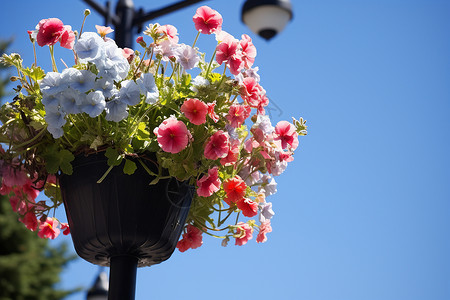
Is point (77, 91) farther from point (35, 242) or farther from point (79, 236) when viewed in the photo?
point (35, 242)

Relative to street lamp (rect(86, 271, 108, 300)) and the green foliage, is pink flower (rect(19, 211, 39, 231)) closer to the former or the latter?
street lamp (rect(86, 271, 108, 300))

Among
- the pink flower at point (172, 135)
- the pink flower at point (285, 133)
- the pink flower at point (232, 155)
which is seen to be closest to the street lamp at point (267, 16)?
the pink flower at point (285, 133)

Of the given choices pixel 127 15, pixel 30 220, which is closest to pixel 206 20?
pixel 30 220

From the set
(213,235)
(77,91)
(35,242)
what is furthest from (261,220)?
(35,242)

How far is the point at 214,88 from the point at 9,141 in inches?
19.5

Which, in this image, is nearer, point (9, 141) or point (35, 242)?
point (9, 141)

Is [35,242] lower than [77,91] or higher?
higher

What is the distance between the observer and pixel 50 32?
4.37 ft

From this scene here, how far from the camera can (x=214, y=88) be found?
4.43ft

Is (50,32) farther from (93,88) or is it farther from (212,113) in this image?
(212,113)

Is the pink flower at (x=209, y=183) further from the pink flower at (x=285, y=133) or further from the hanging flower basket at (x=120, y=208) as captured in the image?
the pink flower at (x=285, y=133)

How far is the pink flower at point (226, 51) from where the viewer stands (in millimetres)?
1357

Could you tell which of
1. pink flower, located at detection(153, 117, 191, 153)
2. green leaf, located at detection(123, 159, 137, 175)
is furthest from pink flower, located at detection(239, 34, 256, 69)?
green leaf, located at detection(123, 159, 137, 175)

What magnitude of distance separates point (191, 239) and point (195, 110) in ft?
1.34
